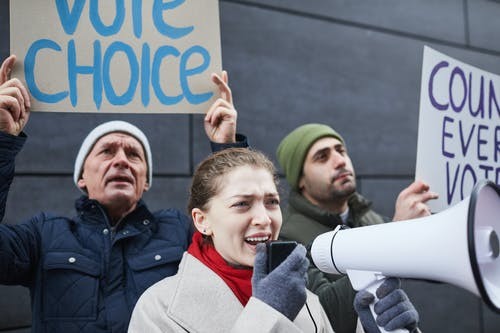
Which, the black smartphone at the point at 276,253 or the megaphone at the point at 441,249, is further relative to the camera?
the black smartphone at the point at 276,253

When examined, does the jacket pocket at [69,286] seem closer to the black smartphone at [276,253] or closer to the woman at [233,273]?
the woman at [233,273]

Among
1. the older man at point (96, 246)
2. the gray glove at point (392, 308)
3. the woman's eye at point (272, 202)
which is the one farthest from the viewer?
the older man at point (96, 246)

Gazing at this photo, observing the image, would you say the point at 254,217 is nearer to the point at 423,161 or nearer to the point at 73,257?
the point at 73,257

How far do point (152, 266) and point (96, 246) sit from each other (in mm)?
232

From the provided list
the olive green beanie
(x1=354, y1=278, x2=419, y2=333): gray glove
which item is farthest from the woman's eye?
the olive green beanie

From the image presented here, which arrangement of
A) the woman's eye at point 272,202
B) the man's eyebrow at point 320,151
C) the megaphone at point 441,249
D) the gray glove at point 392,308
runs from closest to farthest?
1. the megaphone at point 441,249
2. the gray glove at point 392,308
3. the woman's eye at point 272,202
4. the man's eyebrow at point 320,151

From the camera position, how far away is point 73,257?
1986mm

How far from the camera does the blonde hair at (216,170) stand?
163cm

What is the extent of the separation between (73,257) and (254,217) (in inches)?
33.2

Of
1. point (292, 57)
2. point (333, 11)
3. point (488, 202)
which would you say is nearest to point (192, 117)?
point (292, 57)

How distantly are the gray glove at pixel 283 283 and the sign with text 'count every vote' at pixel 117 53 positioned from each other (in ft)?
2.70

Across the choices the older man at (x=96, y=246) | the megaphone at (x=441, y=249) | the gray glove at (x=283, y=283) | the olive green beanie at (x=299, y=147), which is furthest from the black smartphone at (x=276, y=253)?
the olive green beanie at (x=299, y=147)

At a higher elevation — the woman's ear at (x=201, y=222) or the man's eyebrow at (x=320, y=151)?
the man's eyebrow at (x=320, y=151)

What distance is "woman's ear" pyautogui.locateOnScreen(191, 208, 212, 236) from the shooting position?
163 centimetres
